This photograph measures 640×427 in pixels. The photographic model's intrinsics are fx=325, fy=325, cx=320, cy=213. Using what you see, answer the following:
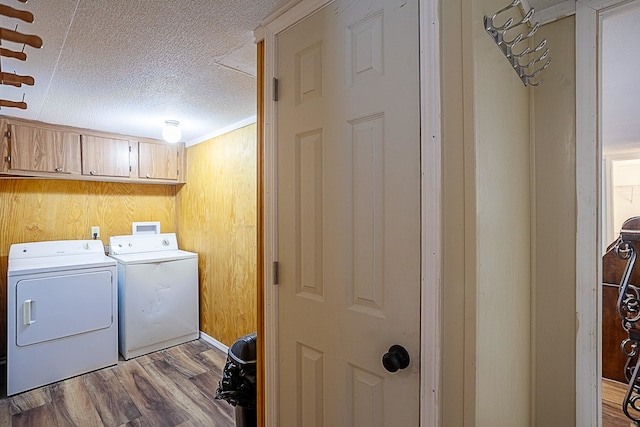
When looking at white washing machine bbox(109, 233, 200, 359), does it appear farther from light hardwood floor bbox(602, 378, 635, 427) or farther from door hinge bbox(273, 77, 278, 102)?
light hardwood floor bbox(602, 378, 635, 427)

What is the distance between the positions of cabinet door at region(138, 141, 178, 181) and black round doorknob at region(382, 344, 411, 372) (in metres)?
3.41

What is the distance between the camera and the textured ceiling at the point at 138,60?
1.34 m

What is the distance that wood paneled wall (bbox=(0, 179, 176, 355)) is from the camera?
3000 mm

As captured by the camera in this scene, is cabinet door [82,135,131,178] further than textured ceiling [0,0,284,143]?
Yes

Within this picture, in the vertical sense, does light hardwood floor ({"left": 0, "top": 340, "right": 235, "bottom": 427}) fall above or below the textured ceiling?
below

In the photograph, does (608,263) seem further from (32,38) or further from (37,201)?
(37,201)

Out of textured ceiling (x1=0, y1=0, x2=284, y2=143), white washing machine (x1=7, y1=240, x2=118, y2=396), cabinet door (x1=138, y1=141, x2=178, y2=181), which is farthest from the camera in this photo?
cabinet door (x1=138, y1=141, x2=178, y2=181)

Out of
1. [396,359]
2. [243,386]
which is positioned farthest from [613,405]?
[243,386]

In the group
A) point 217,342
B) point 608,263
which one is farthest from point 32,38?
point 608,263

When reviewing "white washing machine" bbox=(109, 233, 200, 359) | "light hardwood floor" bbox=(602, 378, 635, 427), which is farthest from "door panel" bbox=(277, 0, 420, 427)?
"white washing machine" bbox=(109, 233, 200, 359)

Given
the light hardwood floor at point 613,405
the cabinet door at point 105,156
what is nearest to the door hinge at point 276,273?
the light hardwood floor at point 613,405

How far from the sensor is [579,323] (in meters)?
1.25

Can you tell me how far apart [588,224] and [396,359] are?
94 cm

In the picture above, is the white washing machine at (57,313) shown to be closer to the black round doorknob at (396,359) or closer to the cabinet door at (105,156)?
the cabinet door at (105,156)
